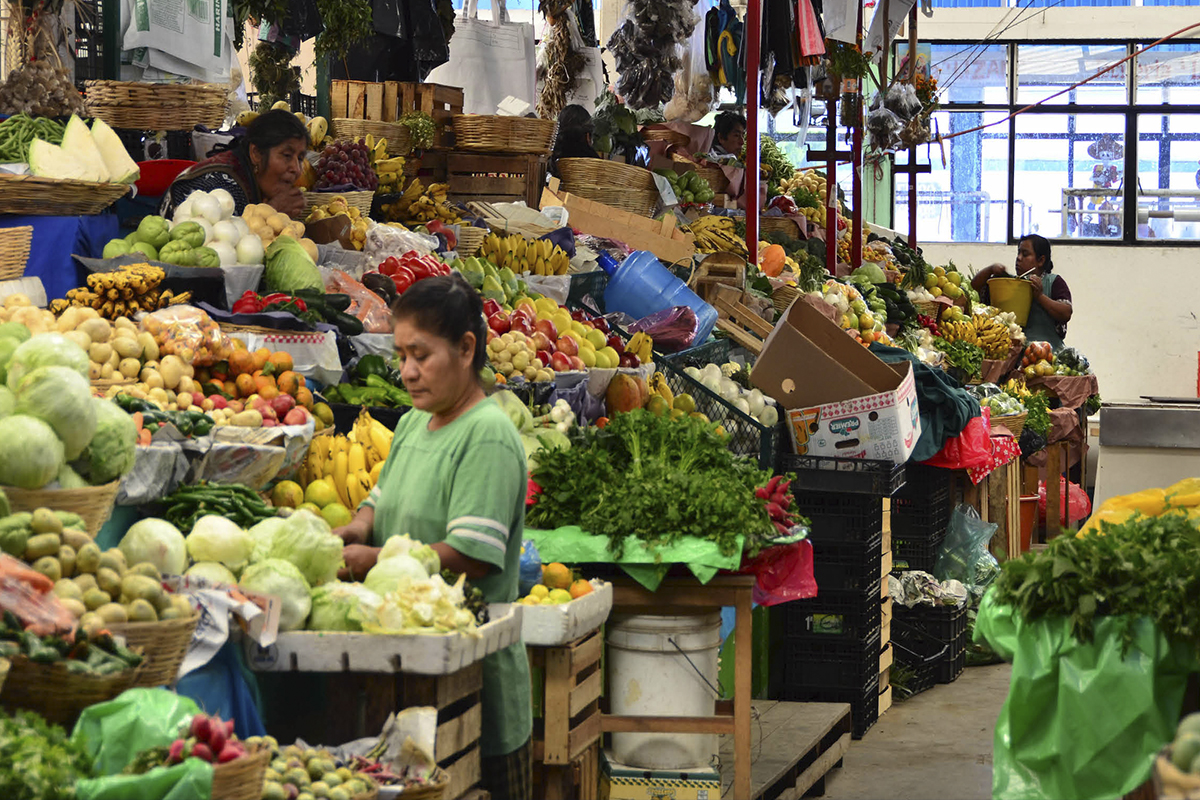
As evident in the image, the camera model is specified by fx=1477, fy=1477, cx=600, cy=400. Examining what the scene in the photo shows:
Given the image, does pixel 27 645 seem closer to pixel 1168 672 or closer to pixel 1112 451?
pixel 1168 672

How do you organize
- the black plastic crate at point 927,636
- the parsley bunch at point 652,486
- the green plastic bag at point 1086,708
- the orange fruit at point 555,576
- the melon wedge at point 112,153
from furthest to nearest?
1. the black plastic crate at point 927,636
2. the melon wedge at point 112,153
3. the parsley bunch at point 652,486
4. the orange fruit at point 555,576
5. the green plastic bag at point 1086,708

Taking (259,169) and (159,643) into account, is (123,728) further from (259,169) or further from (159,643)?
(259,169)

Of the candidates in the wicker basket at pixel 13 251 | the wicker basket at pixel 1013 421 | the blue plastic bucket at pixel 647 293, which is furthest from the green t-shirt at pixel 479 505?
the wicker basket at pixel 1013 421

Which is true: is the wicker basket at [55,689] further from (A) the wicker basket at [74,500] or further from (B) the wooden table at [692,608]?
(B) the wooden table at [692,608]

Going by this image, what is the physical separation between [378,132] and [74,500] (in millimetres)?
4920

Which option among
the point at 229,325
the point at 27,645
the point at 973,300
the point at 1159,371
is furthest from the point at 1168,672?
the point at 1159,371

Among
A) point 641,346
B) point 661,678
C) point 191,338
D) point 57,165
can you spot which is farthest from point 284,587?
point 641,346

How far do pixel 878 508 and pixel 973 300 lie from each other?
637 centimetres

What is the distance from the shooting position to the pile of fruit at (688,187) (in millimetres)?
9938

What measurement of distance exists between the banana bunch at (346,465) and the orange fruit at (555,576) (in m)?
0.54

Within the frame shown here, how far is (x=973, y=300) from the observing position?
1220 centimetres

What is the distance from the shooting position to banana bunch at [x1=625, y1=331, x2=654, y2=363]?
6.17 metres

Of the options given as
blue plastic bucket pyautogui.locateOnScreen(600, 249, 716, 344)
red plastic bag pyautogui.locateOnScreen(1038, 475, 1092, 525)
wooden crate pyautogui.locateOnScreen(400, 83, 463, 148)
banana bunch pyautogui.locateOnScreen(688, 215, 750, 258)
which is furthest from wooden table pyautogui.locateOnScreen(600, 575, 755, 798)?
red plastic bag pyautogui.locateOnScreen(1038, 475, 1092, 525)

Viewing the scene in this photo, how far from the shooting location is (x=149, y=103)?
5.61 meters
